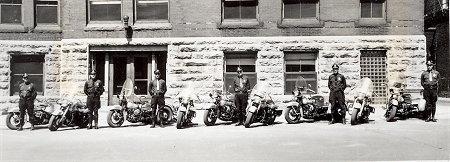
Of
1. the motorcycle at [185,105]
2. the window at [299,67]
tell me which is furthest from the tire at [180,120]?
the window at [299,67]

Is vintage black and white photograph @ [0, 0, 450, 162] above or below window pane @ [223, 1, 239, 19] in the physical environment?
below

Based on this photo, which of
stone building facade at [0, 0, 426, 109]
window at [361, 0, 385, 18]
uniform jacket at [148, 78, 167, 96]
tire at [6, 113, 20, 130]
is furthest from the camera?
window at [361, 0, 385, 18]

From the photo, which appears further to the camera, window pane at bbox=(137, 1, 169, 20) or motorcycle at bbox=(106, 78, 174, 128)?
window pane at bbox=(137, 1, 169, 20)

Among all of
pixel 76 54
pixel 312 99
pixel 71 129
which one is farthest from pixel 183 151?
pixel 76 54

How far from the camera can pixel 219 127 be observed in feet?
40.6

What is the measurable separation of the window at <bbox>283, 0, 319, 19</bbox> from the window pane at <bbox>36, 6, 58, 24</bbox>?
10160 millimetres

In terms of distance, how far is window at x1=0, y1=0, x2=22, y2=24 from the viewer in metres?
15.8

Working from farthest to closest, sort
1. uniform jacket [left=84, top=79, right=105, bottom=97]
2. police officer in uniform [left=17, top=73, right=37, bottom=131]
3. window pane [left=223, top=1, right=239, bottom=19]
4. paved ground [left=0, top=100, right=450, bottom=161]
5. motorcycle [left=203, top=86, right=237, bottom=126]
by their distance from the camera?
1. window pane [left=223, top=1, right=239, bottom=19]
2. motorcycle [left=203, top=86, right=237, bottom=126]
3. uniform jacket [left=84, top=79, right=105, bottom=97]
4. police officer in uniform [left=17, top=73, right=37, bottom=131]
5. paved ground [left=0, top=100, right=450, bottom=161]

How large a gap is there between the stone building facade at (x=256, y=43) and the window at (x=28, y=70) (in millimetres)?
387

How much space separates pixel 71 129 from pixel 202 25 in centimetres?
753

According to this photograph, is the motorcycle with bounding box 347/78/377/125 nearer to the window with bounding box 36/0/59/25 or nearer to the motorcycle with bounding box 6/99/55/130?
the motorcycle with bounding box 6/99/55/130

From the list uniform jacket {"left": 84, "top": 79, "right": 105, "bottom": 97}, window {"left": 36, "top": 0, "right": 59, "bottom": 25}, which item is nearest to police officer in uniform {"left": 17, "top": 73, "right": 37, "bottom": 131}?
uniform jacket {"left": 84, "top": 79, "right": 105, "bottom": 97}

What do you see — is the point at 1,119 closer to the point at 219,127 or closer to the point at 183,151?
the point at 219,127

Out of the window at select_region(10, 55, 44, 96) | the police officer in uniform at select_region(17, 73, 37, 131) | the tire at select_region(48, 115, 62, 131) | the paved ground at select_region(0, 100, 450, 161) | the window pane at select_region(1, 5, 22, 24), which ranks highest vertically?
the window pane at select_region(1, 5, 22, 24)
